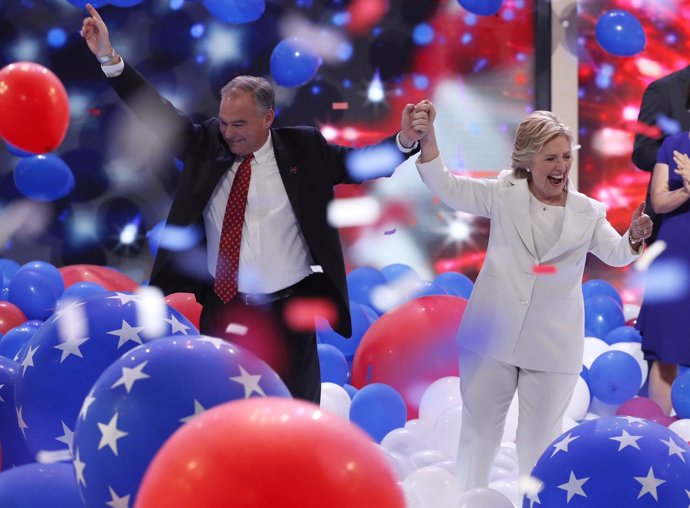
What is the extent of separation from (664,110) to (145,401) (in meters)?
3.35

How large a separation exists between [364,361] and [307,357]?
51.9 inches

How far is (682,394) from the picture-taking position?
4.35 meters

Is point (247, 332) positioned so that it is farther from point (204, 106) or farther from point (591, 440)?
point (204, 106)

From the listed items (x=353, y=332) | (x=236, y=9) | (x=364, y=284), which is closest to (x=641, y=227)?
(x=353, y=332)

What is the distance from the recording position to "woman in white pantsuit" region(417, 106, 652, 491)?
3.26 metres

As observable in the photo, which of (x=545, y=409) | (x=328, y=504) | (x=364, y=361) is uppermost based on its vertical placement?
(x=328, y=504)

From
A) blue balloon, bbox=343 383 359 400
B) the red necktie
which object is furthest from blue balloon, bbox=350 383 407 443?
the red necktie

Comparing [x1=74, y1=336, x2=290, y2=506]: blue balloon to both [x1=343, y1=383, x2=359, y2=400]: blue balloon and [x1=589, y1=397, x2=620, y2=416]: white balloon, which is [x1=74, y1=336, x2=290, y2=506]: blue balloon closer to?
[x1=343, y1=383, x2=359, y2=400]: blue balloon

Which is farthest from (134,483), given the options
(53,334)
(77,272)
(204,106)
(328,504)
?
(204,106)

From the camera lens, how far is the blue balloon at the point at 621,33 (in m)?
6.25

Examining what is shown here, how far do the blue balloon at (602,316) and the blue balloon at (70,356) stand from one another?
11.2ft

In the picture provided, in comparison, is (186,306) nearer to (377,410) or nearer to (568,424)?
(377,410)

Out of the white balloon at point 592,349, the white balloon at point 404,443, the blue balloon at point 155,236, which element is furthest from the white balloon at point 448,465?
the blue balloon at point 155,236

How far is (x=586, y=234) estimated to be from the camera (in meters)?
3.30
